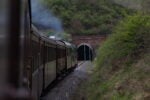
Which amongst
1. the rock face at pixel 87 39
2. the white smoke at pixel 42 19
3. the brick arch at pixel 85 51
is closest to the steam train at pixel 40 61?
the white smoke at pixel 42 19

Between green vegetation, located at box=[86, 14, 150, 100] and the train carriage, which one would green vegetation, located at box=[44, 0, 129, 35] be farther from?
green vegetation, located at box=[86, 14, 150, 100]

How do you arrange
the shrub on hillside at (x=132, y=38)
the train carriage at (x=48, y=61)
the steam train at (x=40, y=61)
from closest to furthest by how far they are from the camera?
the steam train at (x=40, y=61)
the train carriage at (x=48, y=61)
the shrub on hillside at (x=132, y=38)

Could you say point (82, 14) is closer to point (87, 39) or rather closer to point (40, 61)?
point (87, 39)

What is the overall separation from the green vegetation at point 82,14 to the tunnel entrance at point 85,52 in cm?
292

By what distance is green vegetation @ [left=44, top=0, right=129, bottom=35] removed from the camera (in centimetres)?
6406

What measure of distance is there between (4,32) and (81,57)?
216 ft

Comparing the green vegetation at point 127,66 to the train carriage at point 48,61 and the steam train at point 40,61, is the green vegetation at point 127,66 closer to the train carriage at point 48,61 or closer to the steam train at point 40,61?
the train carriage at point 48,61

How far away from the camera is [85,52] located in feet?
213

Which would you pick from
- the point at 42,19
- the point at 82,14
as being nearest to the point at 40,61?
the point at 42,19

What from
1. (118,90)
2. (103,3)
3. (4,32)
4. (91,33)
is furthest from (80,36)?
(4,32)

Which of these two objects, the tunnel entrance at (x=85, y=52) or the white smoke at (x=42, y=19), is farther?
the tunnel entrance at (x=85, y=52)

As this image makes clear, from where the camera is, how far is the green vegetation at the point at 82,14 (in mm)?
64062

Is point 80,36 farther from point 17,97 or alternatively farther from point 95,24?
point 17,97

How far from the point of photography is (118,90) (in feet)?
41.3
